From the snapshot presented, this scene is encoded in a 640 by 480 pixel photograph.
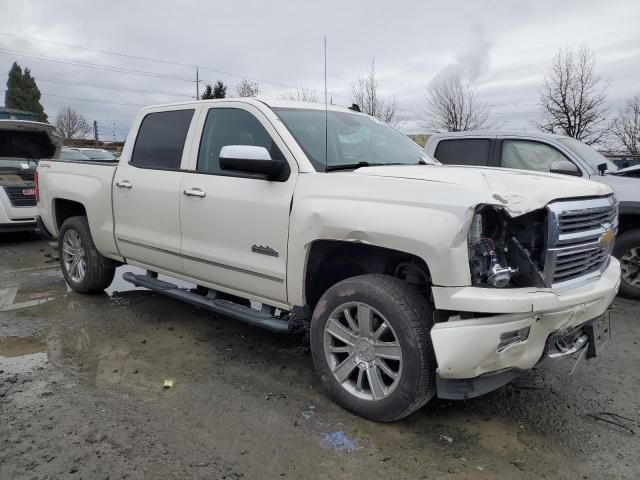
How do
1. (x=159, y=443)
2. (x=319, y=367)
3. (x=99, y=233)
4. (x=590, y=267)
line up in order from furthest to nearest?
(x=99, y=233), (x=319, y=367), (x=590, y=267), (x=159, y=443)

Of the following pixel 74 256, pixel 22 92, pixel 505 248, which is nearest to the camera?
pixel 505 248

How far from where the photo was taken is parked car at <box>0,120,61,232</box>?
922 cm

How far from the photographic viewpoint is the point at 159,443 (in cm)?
295

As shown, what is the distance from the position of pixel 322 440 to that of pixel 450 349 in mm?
925

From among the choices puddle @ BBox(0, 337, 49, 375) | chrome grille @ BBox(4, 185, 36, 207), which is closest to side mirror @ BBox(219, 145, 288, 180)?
puddle @ BBox(0, 337, 49, 375)

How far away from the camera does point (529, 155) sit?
21.4 feet

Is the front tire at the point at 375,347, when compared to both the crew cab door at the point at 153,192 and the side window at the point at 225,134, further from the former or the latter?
the crew cab door at the point at 153,192

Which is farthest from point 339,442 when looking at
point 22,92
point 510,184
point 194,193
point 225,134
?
point 22,92

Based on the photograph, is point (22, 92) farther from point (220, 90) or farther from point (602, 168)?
point (602, 168)

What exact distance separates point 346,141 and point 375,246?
1.20m

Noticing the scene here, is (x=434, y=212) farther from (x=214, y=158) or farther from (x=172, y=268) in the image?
(x=172, y=268)

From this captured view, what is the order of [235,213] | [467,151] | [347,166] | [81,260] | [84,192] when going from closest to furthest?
[347,166] → [235,213] → [84,192] → [81,260] → [467,151]

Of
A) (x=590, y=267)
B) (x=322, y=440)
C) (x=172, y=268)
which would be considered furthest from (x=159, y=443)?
(x=590, y=267)

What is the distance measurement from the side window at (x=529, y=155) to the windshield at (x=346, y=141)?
8.20ft
